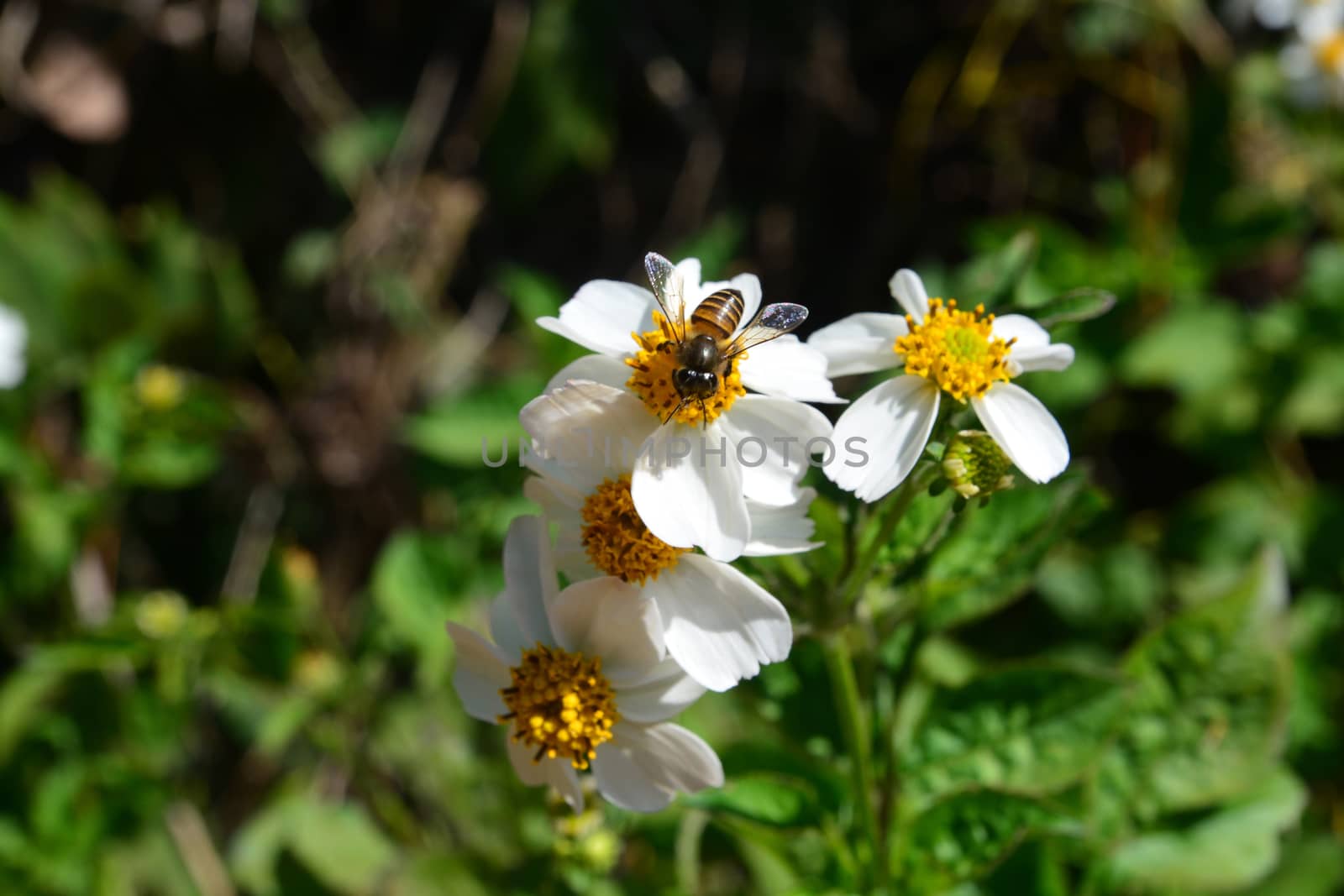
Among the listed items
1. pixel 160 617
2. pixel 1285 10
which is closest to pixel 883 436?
pixel 160 617

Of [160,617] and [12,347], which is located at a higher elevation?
[12,347]

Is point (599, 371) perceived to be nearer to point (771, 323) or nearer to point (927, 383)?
point (771, 323)

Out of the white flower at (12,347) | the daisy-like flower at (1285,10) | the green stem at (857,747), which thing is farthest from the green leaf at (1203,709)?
the white flower at (12,347)

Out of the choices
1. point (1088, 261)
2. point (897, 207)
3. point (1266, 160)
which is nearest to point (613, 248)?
point (897, 207)

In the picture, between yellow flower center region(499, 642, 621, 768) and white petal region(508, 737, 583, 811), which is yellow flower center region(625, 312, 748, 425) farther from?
white petal region(508, 737, 583, 811)

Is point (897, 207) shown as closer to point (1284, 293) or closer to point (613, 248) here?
point (613, 248)

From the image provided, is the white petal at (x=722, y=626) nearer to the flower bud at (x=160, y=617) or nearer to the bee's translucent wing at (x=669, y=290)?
the bee's translucent wing at (x=669, y=290)

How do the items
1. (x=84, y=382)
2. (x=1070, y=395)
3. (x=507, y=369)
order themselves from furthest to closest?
(x=507, y=369)
(x=84, y=382)
(x=1070, y=395)
